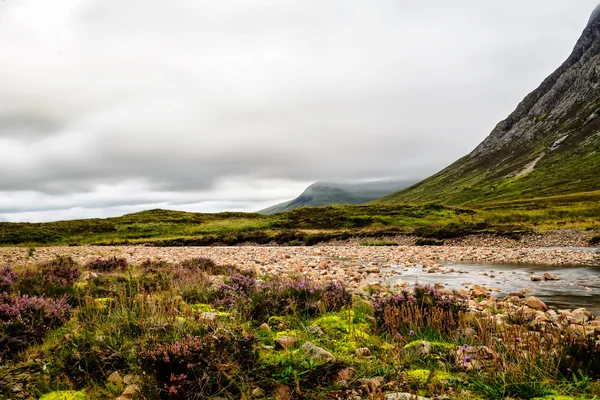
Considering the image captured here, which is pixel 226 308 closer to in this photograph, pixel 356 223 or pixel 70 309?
pixel 70 309

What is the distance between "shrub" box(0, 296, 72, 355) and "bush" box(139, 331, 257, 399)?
2036 mm

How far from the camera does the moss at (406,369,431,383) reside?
3648 mm

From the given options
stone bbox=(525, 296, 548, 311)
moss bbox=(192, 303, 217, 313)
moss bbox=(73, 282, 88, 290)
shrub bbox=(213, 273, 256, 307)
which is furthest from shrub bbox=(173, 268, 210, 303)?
stone bbox=(525, 296, 548, 311)

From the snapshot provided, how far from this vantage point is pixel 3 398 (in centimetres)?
336

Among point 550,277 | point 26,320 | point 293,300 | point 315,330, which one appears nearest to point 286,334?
point 315,330

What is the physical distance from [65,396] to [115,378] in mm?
463

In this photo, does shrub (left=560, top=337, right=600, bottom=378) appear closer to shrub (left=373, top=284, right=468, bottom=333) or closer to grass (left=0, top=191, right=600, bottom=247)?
shrub (left=373, top=284, right=468, bottom=333)

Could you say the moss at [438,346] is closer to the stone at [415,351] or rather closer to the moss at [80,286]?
the stone at [415,351]

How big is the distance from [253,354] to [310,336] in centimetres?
137

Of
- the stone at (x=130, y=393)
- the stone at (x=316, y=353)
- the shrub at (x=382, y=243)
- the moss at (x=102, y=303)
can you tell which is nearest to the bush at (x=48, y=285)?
the moss at (x=102, y=303)

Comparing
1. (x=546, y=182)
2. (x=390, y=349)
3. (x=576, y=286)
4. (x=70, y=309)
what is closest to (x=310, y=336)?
→ (x=390, y=349)

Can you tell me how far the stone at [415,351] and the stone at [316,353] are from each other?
974 millimetres

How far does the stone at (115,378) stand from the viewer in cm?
379

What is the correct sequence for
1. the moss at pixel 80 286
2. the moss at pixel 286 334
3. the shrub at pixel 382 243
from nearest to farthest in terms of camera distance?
1. the moss at pixel 286 334
2. the moss at pixel 80 286
3. the shrub at pixel 382 243
